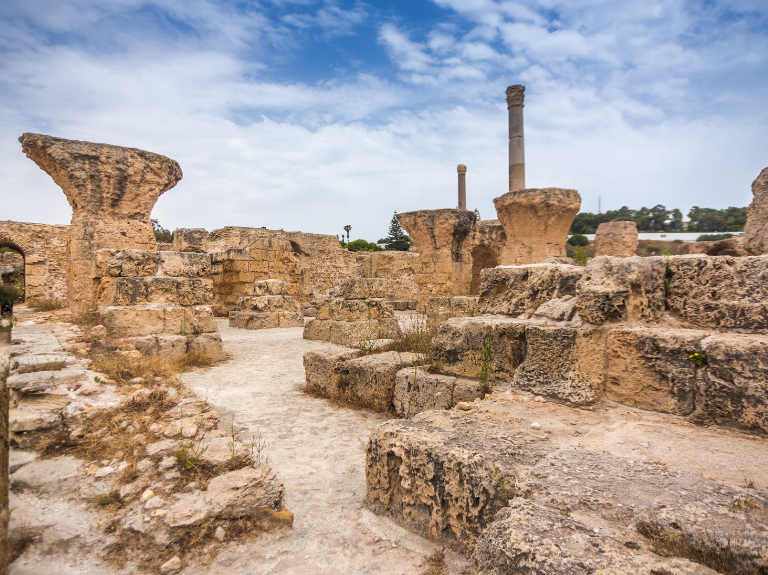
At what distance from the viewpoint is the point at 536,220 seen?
34.8ft

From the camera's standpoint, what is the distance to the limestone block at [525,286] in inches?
125

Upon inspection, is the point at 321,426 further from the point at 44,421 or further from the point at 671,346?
the point at 671,346

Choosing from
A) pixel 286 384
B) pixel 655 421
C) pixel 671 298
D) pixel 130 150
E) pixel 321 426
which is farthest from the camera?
pixel 130 150

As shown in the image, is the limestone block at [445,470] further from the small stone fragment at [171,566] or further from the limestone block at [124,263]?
the limestone block at [124,263]

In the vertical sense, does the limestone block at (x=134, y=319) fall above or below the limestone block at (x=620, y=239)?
below

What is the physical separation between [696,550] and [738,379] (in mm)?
1151

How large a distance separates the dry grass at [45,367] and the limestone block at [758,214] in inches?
377

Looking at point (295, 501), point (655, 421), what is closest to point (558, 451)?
point (655, 421)

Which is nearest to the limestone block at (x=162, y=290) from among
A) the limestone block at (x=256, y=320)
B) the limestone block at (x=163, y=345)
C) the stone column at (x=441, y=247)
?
the limestone block at (x=163, y=345)

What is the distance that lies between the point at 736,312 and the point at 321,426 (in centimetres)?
301

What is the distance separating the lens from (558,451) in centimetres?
197

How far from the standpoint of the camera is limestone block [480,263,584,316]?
3182 millimetres

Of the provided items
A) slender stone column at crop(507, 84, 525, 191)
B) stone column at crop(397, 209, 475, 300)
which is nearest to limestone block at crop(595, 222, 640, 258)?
slender stone column at crop(507, 84, 525, 191)

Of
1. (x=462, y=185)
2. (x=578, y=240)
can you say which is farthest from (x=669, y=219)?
(x=462, y=185)
